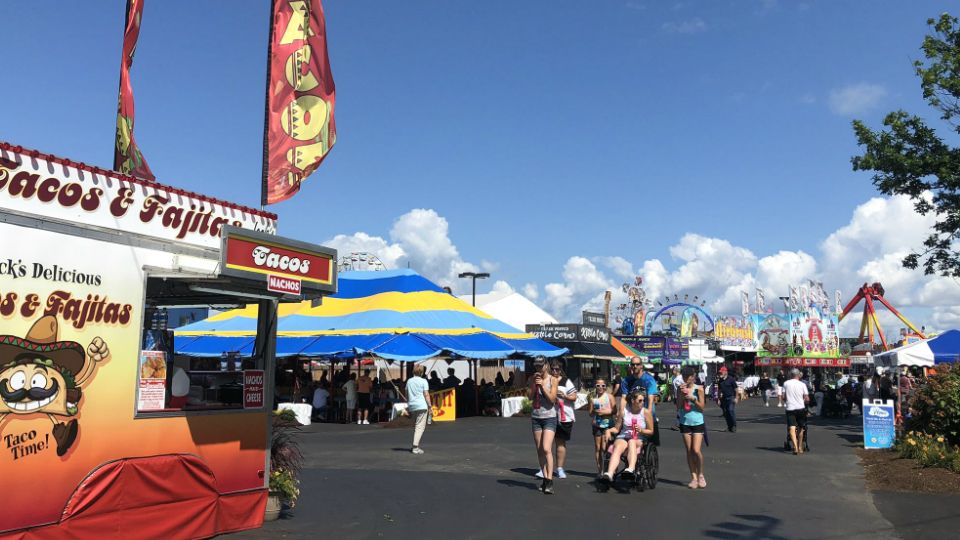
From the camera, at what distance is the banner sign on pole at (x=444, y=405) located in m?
23.5

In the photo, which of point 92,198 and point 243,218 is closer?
point 92,198

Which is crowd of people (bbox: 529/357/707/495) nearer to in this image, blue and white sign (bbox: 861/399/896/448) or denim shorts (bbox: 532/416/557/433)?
denim shorts (bbox: 532/416/557/433)

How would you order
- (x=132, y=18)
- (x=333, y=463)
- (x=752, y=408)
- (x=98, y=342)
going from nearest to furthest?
(x=98, y=342), (x=132, y=18), (x=333, y=463), (x=752, y=408)

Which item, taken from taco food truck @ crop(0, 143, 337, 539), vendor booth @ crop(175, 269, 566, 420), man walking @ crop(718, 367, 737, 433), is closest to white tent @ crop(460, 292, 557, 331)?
vendor booth @ crop(175, 269, 566, 420)

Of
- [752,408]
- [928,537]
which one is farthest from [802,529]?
[752,408]

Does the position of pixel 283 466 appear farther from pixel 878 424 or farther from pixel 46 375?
pixel 878 424

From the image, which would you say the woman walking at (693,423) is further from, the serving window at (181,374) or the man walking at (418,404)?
the serving window at (181,374)

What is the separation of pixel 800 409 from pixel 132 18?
1329cm

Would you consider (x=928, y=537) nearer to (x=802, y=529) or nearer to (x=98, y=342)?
(x=802, y=529)

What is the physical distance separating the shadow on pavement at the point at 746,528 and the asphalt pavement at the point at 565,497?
0.01 metres

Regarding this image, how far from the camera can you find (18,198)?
19.7 feet

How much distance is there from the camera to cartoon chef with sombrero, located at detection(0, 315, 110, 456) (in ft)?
19.4

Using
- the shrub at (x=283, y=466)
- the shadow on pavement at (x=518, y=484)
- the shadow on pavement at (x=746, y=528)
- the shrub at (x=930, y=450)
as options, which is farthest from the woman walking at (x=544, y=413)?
the shrub at (x=930, y=450)

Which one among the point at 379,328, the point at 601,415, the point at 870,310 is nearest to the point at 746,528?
the point at 601,415
